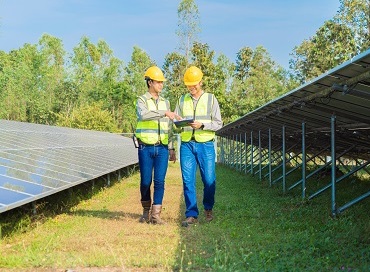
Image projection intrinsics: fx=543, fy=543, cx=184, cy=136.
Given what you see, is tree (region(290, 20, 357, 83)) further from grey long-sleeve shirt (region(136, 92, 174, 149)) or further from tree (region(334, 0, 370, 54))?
grey long-sleeve shirt (region(136, 92, 174, 149))

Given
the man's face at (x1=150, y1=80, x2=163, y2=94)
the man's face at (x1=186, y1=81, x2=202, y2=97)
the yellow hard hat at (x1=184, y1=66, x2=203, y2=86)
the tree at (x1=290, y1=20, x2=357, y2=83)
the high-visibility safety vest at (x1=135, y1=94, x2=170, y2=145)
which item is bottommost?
the high-visibility safety vest at (x1=135, y1=94, x2=170, y2=145)

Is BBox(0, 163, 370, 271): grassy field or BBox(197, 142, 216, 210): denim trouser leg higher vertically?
BBox(197, 142, 216, 210): denim trouser leg

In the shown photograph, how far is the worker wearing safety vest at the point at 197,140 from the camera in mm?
6629

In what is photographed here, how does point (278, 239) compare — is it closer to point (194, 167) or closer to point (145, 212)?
point (194, 167)

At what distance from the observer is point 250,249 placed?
4.98 meters

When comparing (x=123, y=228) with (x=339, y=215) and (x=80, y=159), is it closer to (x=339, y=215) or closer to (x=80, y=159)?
(x=339, y=215)

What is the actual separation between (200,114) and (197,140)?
323 mm

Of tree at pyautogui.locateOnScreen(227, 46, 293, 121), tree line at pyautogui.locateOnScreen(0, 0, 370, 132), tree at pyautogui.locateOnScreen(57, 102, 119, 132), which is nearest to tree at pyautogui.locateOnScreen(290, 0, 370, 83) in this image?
tree line at pyautogui.locateOnScreen(0, 0, 370, 132)

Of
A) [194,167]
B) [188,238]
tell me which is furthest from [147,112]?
[188,238]

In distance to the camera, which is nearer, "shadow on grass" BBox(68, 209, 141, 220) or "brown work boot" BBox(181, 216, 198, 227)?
"brown work boot" BBox(181, 216, 198, 227)

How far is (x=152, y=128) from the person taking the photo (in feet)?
22.1

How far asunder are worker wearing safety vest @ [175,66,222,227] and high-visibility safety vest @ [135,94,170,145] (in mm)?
245

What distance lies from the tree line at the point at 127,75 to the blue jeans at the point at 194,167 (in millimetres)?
24768

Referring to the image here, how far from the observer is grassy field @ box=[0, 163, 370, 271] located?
175 inches
